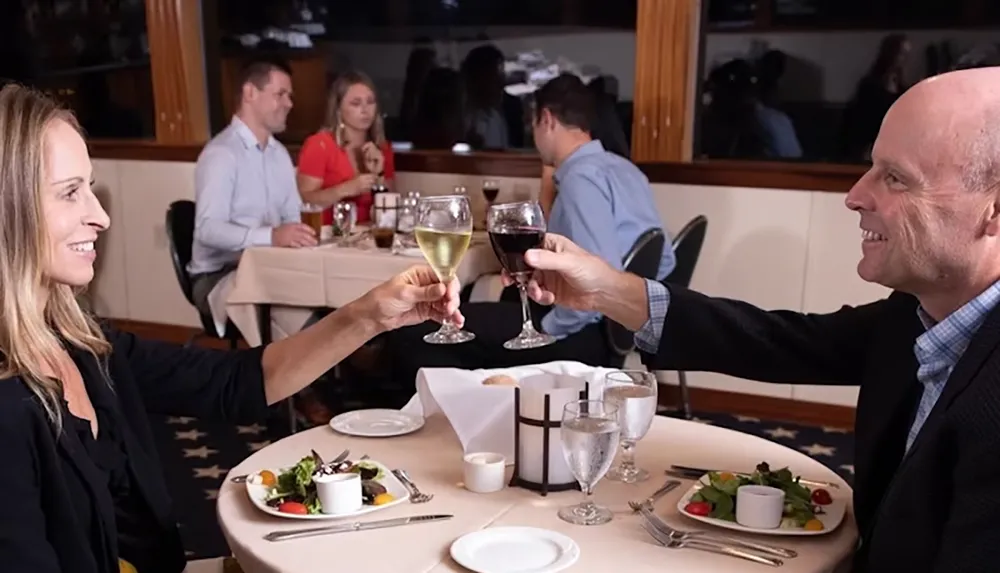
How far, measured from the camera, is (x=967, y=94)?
4.36 feet

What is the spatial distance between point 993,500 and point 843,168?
3.10 m

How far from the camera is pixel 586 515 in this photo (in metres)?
1.44

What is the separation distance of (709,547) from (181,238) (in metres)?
3.19

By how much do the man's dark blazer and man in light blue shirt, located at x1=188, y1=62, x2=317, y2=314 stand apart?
2269mm

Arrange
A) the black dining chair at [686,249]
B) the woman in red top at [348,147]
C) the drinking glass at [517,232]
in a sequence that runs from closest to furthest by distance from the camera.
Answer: the drinking glass at [517,232], the black dining chair at [686,249], the woman in red top at [348,147]

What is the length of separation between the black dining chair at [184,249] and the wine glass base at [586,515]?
2757 millimetres

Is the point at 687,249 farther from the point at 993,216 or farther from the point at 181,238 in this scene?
the point at 993,216

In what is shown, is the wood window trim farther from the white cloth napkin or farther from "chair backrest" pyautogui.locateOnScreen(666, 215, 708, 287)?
the white cloth napkin

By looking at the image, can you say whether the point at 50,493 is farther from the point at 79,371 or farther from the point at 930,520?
the point at 930,520

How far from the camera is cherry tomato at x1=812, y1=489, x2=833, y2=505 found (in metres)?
1.48

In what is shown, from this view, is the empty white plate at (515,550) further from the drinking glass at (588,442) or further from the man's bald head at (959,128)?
the man's bald head at (959,128)

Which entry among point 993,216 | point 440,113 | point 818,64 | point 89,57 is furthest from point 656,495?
point 89,57

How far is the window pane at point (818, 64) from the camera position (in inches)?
155

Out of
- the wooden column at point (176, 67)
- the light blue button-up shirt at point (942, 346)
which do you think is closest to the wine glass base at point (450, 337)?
the light blue button-up shirt at point (942, 346)
